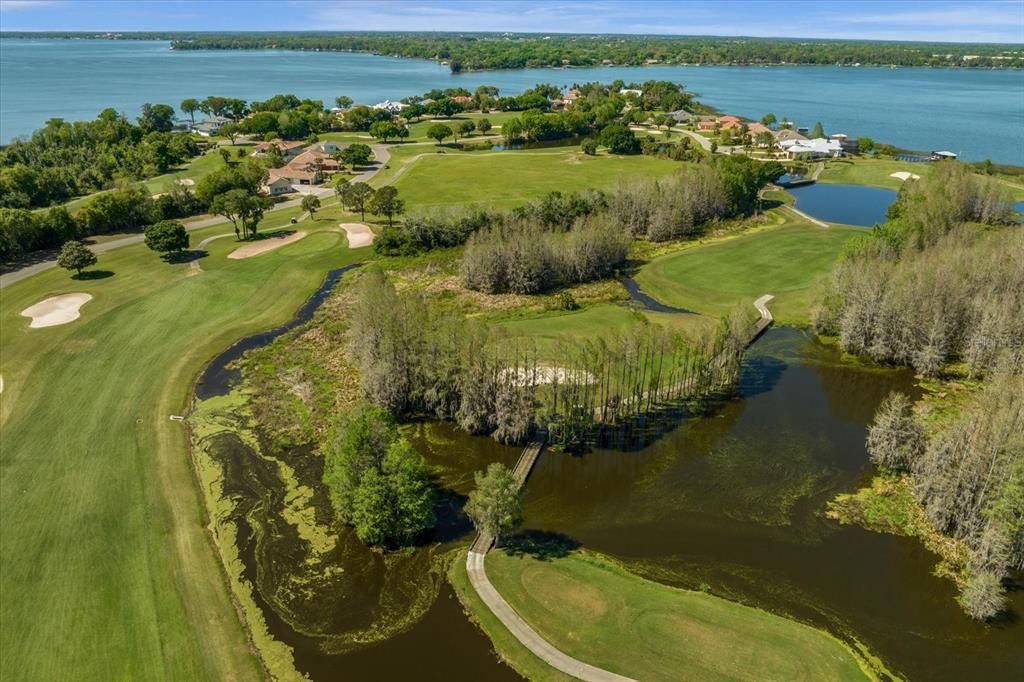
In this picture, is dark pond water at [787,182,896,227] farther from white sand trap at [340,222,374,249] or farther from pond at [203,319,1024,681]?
white sand trap at [340,222,374,249]

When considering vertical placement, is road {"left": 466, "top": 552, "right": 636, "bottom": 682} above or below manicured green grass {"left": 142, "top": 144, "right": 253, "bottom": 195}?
below

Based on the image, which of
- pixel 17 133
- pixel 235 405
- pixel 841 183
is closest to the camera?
pixel 235 405

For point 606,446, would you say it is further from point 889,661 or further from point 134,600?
point 134,600

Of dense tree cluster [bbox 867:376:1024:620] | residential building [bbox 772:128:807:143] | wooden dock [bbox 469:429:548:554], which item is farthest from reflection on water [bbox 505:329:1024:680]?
residential building [bbox 772:128:807:143]

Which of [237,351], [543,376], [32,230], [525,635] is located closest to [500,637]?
[525,635]

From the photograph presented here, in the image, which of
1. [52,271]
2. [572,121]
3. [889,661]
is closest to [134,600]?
[889,661]

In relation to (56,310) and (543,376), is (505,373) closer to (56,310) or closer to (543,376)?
(543,376)
